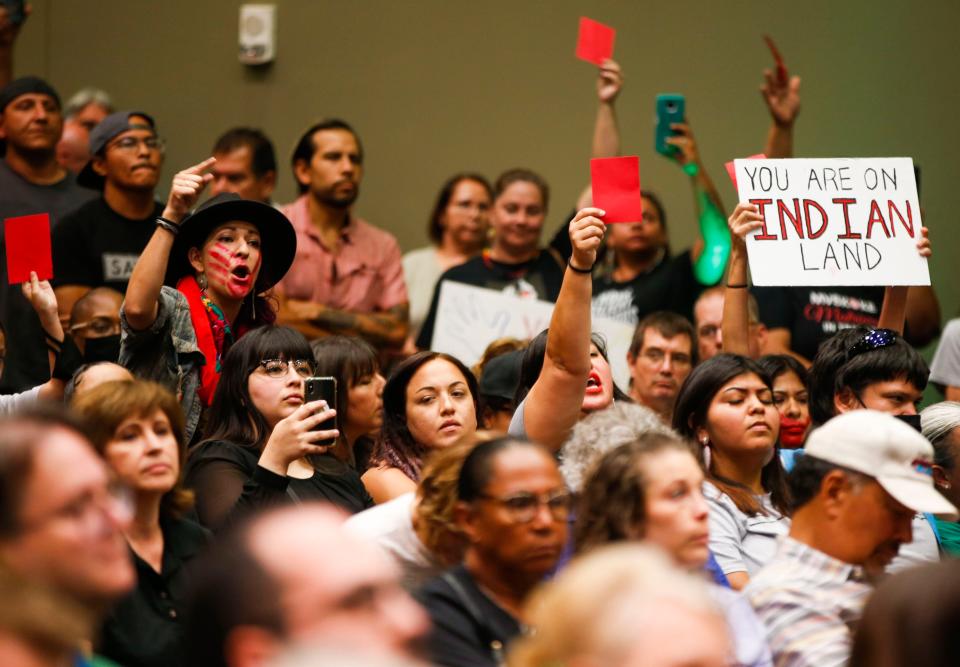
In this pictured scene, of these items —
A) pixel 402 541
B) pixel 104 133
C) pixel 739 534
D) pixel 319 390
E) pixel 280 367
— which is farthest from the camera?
pixel 104 133

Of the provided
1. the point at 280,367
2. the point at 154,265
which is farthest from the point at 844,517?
the point at 154,265

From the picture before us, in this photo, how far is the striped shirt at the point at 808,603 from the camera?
3.14m

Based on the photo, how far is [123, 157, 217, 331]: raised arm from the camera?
4211 mm

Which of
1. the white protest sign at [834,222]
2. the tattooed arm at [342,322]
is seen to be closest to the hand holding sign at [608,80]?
the tattooed arm at [342,322]

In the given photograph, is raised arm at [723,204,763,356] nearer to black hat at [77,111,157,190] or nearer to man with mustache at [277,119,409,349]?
man with mustache at [277,119,409,349]

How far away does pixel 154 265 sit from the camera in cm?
421

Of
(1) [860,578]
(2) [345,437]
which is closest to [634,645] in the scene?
(1) [860,578]

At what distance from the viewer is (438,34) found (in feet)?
27.0

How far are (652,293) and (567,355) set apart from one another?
8.36 ft

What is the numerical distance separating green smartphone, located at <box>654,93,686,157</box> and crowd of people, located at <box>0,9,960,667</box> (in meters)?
0.06

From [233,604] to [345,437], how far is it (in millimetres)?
2588

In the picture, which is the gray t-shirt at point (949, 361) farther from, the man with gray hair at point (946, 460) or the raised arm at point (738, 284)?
the raised arm at point (738, 284)

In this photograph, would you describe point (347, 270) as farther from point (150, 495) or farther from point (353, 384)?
point (150, 495)

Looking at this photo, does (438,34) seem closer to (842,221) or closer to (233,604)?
(842,221)
